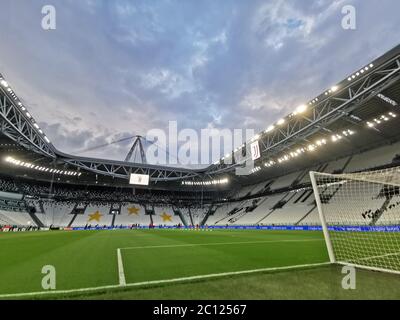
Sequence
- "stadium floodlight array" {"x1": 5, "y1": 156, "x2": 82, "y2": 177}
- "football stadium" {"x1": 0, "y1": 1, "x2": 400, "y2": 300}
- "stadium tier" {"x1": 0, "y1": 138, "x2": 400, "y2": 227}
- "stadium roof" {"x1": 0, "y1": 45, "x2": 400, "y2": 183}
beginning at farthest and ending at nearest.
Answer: "stadium floodlight array" {"x1": 5, "y1": 156, "x2": 82, "y2": 177}
"stadium tier" {"x1": 0, "y1": 138, "x2": 400, "y2": 227}
"stadium roof" {"x1": 0, "y1": 45, "x2": 400, "y2": 183}
"football stadium" {"x1": 0, "y1": 1, "x2": 400, "y2": 300}

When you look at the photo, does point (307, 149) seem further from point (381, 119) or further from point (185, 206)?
point (185, 206)

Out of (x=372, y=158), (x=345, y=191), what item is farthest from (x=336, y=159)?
(x=345, y=191)

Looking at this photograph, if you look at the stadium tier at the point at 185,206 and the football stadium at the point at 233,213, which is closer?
the football stadium at the point at 233,213

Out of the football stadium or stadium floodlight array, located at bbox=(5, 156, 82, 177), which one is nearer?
the football stadium

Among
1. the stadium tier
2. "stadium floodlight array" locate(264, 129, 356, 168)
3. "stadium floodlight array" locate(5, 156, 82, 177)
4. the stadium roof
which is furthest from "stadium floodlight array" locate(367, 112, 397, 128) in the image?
"stadium floodlight array" locate(5, 156, 82, 177)

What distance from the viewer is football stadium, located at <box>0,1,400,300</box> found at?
3732 mm

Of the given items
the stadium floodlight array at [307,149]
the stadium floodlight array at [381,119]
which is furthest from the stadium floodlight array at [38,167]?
the stadium floodlight array at [381,119]

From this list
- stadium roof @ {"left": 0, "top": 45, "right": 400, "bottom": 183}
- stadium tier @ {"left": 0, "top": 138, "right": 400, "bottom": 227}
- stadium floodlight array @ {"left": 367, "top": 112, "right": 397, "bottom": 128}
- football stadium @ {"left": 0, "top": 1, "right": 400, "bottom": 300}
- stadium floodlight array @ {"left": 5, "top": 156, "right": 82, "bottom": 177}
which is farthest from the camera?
stadium floodlight array @ {"left": 5, "top": 156, "right": 82, "bottom": 177}

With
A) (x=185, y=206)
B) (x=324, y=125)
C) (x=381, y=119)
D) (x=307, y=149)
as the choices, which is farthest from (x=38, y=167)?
(x=381, y=119)

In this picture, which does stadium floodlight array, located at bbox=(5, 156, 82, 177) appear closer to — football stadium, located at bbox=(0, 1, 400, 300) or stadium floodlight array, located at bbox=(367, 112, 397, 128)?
football stadium, located at bbox=(0, 1, 400, 300)

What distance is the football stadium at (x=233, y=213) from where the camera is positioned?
12.2 ft

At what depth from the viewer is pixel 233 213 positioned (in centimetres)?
5178

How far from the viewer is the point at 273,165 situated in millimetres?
44750

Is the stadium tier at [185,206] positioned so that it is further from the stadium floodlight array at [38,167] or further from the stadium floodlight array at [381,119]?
the stadium floodlight array at [38,167]
